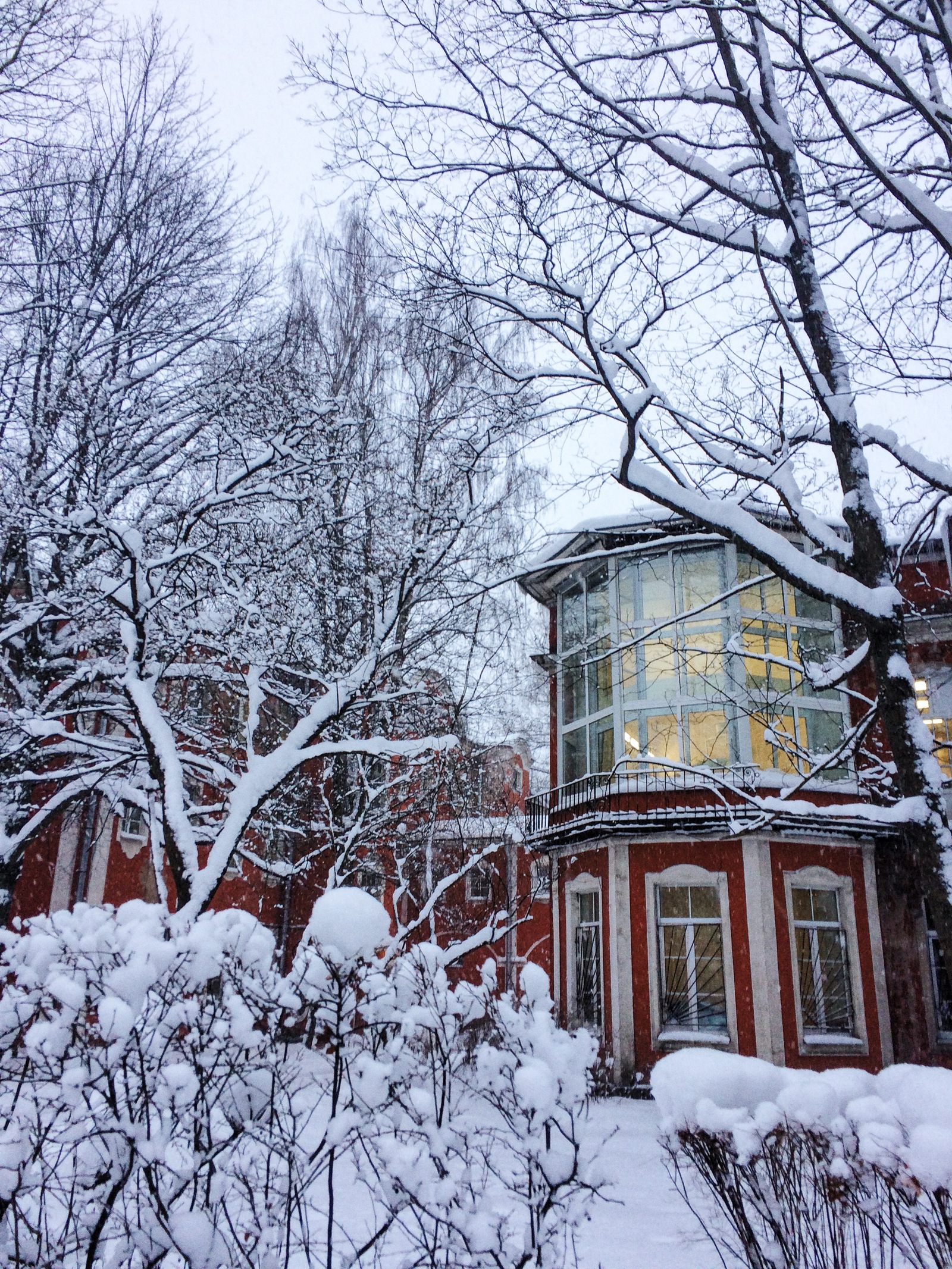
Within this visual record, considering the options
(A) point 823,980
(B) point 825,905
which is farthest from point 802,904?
(A) point 823,980

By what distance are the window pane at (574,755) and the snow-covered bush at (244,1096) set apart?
10.8m

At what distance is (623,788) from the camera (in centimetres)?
1281

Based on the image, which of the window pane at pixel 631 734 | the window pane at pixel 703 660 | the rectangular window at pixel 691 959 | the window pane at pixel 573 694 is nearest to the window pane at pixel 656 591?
the window pane at pixel 703 660

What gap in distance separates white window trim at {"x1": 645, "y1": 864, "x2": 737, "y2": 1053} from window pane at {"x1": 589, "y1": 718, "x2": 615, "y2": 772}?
74.1 inches

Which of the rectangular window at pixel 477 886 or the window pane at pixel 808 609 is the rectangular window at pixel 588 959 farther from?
the rectangular window at pixel 477 886

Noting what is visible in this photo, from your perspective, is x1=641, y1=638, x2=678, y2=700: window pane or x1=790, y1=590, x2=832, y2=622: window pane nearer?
x1=641, y1=638, x2=678, y2=700: window pane

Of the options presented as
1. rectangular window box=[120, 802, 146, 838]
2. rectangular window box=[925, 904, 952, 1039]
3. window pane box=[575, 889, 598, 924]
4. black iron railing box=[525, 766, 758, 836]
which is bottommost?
rectangular window box=[925, 904, 952, 1039]

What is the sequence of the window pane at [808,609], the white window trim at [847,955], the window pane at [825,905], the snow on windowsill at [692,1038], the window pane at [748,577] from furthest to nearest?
1. the window pane at [808,609]
2. the window pane at [748,577]
3. the window pane at [825,905]
4. the snow on windowsill at [692,1038]
5. the white window trim at [847,955]

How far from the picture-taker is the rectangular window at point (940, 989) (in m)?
11.7

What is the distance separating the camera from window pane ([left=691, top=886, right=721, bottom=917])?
39.8 ft

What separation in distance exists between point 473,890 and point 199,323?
16.9 meters

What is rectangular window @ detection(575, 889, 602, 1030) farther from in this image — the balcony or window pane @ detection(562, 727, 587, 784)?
window pane @ detection(562, 727, 587, 784)

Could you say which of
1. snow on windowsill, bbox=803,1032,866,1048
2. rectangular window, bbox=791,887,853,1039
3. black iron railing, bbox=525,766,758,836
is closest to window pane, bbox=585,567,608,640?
black iron railing, bbox=525,766,758,836

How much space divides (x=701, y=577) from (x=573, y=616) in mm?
2609
